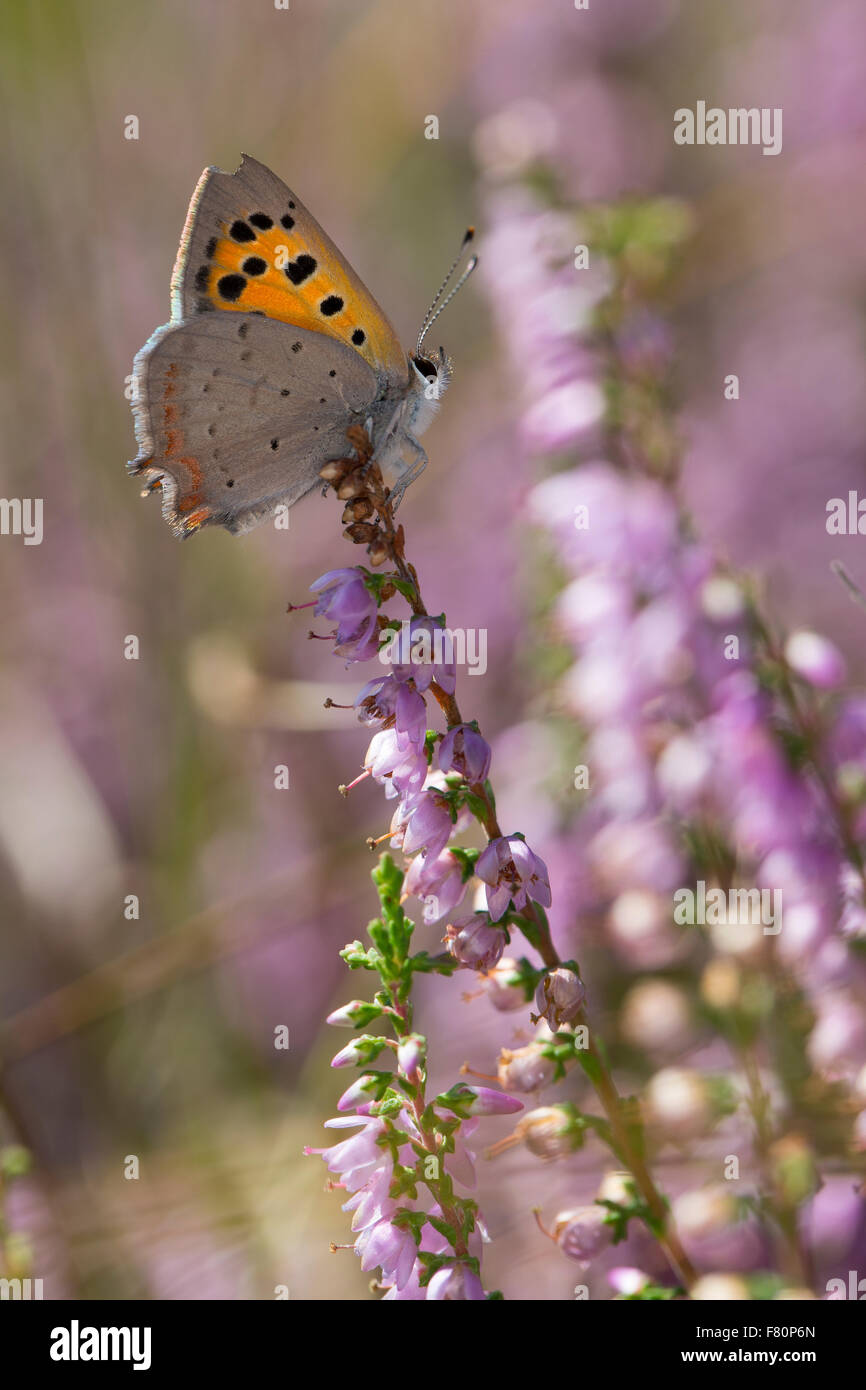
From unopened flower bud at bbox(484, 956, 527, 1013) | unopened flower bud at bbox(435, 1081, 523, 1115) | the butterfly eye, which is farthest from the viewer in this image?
the butterfly eye

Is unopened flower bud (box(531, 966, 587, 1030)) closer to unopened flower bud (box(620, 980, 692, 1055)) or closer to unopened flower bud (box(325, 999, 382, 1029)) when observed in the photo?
unopened flower bud (box(325, 999, 382, 1029))

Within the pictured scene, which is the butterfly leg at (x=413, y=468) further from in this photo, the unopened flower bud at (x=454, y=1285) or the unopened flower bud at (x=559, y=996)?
the unopened flower bud at (x=454, y=1285)

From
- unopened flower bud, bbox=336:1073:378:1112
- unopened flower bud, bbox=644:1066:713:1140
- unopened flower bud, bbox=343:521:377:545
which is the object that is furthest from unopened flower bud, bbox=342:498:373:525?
unopened flower bud, bbox=644:1066:713:1140

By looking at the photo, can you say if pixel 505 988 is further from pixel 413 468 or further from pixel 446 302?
pixel 446 302

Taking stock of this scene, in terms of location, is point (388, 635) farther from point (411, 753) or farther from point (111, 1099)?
point (111, 1099)

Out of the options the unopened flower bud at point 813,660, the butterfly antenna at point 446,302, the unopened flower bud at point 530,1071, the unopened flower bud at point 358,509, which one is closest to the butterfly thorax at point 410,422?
the butterfly antenna at point 446,302

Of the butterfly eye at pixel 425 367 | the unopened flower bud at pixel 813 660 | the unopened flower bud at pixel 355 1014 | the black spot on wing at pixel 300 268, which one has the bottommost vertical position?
the unopened flower bud at pixel 355 1014
